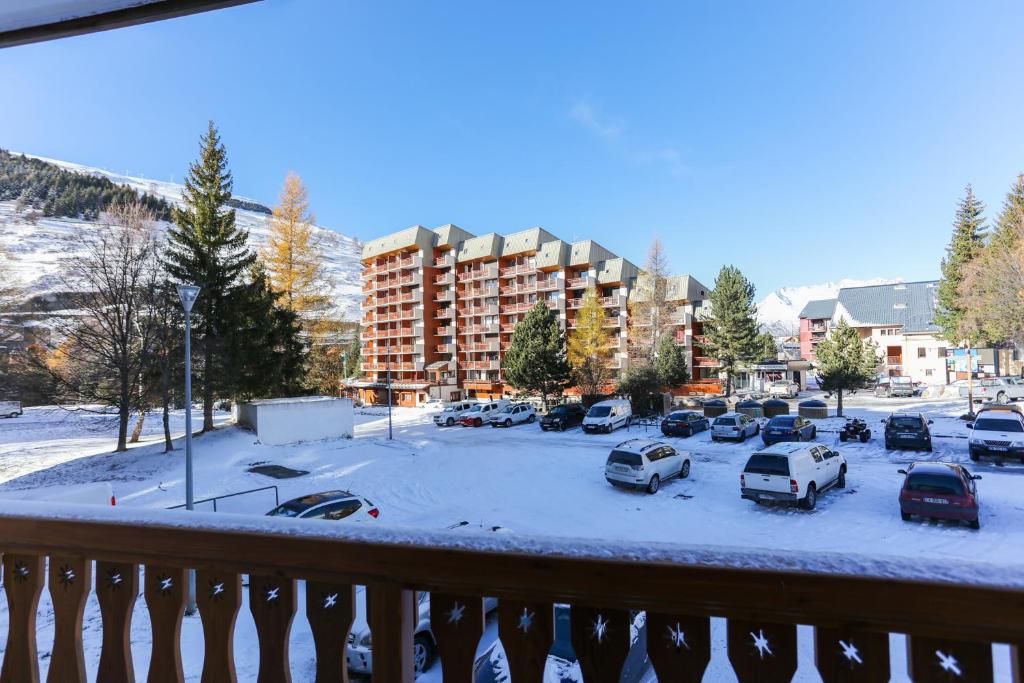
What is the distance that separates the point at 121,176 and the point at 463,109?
11.4m

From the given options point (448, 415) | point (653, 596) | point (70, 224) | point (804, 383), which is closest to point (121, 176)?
point (70, 224)

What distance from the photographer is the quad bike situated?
1308 cm

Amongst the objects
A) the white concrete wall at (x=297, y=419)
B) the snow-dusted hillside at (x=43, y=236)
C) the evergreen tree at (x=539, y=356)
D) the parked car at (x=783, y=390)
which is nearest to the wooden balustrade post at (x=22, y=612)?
the snow-dusted hillside at (x=43, y=236)

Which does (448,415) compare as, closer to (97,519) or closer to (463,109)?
(463,109)

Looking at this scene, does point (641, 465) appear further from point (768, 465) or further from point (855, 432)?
point (855, 432)

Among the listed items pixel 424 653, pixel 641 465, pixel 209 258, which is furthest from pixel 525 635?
pixel 209 258

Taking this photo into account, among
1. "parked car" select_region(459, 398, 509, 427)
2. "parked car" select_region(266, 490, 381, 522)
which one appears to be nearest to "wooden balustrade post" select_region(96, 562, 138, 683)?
"parked car" select_region(266, 490, 381, 522)

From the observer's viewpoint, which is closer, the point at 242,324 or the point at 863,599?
the point at 863,599

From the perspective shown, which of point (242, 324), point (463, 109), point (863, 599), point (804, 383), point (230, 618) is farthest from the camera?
point (804, 383)

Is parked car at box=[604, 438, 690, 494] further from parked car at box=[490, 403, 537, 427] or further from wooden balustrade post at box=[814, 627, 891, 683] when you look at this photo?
parked car at box=[490, 403, 537, 427]

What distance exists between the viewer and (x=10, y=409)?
44.9 feet

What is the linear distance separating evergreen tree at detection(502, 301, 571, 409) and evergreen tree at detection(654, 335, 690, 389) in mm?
4669

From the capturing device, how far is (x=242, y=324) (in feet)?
51.3

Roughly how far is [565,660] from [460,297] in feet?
108
